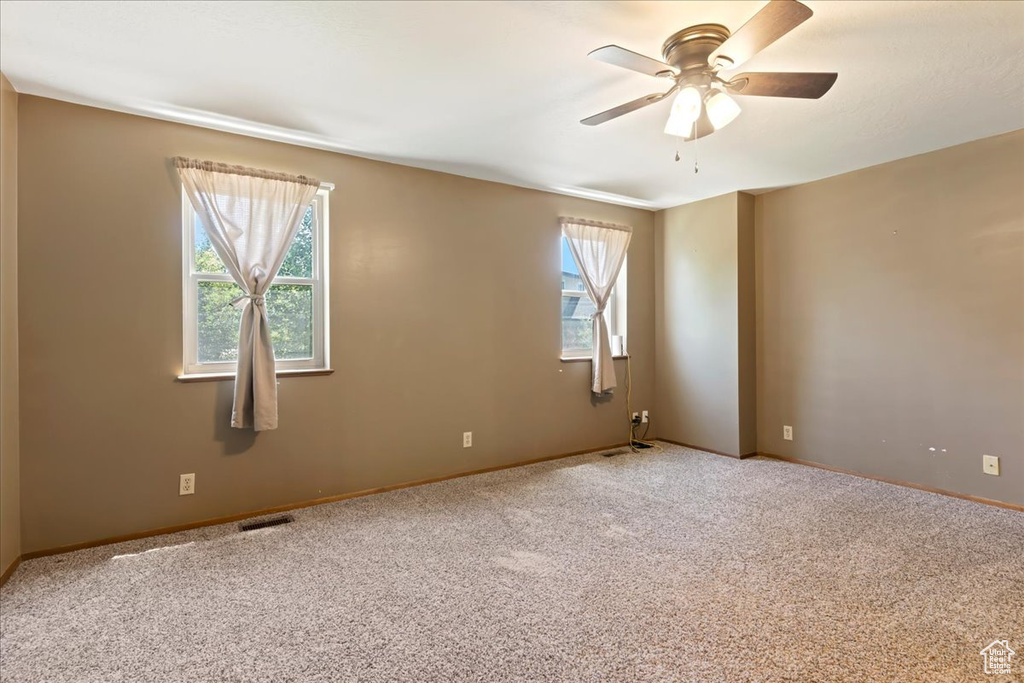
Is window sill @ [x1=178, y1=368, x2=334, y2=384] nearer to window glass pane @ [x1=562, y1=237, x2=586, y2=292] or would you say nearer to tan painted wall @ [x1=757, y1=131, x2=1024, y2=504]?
window glass pane @ [x1=562, y1=237, x2=586, y2=292]

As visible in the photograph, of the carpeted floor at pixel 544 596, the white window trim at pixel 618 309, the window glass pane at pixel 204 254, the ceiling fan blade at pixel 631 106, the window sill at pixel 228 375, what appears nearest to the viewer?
the carpeted floor at pixel 544 596

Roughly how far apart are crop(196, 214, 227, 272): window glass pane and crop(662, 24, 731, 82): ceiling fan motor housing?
2731mm

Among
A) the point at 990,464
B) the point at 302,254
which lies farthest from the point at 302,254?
the point at 990,464

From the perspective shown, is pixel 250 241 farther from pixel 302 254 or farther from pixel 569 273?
pixel 569 273

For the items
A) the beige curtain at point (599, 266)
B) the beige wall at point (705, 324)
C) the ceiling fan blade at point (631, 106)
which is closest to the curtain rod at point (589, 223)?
the beige curtain at point (599, 266)

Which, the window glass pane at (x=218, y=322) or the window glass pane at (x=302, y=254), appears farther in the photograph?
the window glass pane at (x=302, y=254)

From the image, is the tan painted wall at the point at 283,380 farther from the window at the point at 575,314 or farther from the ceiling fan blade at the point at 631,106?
the ceiling fan blade at the point at 631,106

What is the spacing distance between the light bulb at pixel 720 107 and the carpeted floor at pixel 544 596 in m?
2.10

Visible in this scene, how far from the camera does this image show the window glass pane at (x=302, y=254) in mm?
3330

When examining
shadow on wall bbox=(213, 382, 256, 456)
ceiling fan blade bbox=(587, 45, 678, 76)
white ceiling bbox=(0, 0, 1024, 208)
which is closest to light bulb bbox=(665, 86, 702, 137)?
ceiling fan blade bbox=(587, 45, 678, 76)

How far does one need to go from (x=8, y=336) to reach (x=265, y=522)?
159 cm

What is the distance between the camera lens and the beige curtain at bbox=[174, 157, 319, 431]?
9.58 ft

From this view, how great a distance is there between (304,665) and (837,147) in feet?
13.5

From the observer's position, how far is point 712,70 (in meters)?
2.12
